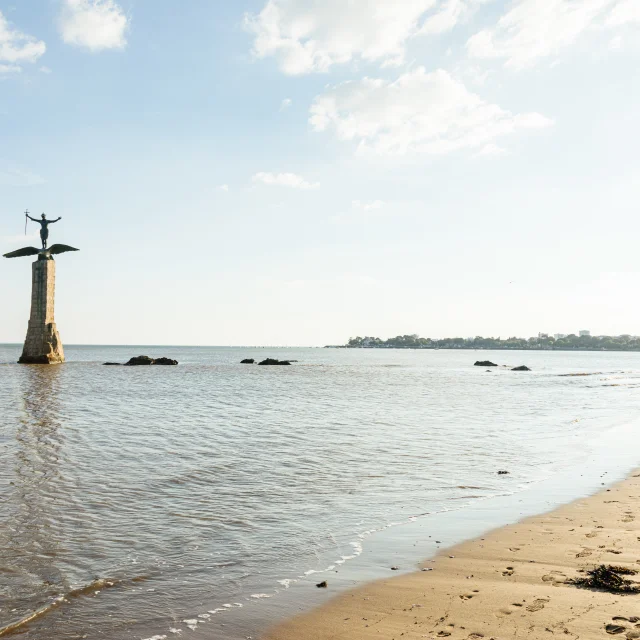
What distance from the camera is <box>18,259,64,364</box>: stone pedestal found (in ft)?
228

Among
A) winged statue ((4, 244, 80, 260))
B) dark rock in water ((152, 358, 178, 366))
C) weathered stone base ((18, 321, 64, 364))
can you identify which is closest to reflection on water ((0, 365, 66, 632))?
winged statue ((4, 244, 80, 260))

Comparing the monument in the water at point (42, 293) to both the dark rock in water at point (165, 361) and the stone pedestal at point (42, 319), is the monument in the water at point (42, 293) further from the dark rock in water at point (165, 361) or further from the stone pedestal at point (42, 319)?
the dark rock in water at point (165, 361)

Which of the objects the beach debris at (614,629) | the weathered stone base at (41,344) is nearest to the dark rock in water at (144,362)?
the weathered stone base at (41,344)

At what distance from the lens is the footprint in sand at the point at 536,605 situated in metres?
5.69

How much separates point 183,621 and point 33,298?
73436 mm

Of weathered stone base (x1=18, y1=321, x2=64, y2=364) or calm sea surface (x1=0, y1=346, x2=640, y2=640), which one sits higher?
weathered stone base (x1=18, y1=321, x2=64, y2=364)

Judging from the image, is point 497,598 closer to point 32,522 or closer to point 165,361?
point 32,522

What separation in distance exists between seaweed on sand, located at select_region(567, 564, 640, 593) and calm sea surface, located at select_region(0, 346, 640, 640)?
210 centimetres

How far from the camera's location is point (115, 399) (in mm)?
33281

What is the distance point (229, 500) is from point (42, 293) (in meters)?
67.9

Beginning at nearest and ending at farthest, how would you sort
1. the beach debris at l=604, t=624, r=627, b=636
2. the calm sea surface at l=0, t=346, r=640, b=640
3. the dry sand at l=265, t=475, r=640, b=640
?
the beach debris at l=604, t=624, r=627, b=636 < the dry sand at l=265, t=475, r=640, b=640 < the calm sea surface at l=0, t=346, r=640, b=640

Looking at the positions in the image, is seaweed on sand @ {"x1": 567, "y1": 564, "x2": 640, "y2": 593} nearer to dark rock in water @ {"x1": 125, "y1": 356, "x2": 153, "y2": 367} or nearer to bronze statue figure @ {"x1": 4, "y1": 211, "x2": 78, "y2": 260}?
bronze statue figure @ {"x1": 4, "y1": 211, "x2": 78, "y2": 260}

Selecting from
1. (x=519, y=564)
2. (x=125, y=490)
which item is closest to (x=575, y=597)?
(x=519, y=564)

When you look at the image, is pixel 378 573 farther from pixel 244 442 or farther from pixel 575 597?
pixel 244 442
